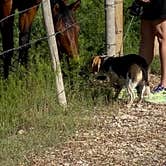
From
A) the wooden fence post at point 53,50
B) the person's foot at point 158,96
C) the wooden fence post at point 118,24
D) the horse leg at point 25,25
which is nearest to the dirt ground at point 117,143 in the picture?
the person's foot at point 158,96

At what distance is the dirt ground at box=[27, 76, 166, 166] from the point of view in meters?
5.04

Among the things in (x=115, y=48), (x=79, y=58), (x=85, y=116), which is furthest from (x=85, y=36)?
(x=85, y=116)

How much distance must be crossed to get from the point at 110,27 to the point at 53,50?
1094 mm

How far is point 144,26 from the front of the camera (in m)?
6.89

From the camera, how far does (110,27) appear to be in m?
6.85

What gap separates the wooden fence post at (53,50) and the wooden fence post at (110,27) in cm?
104

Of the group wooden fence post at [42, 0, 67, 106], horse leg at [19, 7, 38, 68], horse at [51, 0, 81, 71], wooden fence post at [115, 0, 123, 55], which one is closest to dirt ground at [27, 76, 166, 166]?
wooden fence post at [42, 0, 67, 106]

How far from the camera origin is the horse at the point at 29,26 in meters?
6.68

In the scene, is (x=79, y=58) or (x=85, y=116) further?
(x=79, y=58)

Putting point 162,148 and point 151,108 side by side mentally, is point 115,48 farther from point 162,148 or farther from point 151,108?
point 162,148

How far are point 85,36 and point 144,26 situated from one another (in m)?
1.32

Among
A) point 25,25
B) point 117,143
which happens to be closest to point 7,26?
point 25,25

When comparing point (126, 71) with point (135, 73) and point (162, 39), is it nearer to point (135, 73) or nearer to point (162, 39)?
point (135, 73)

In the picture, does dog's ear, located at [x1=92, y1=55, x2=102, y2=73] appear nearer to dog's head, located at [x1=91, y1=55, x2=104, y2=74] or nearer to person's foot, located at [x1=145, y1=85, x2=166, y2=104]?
dog's head, located at [x1=91, y1=55, x2=104, y2=74]
